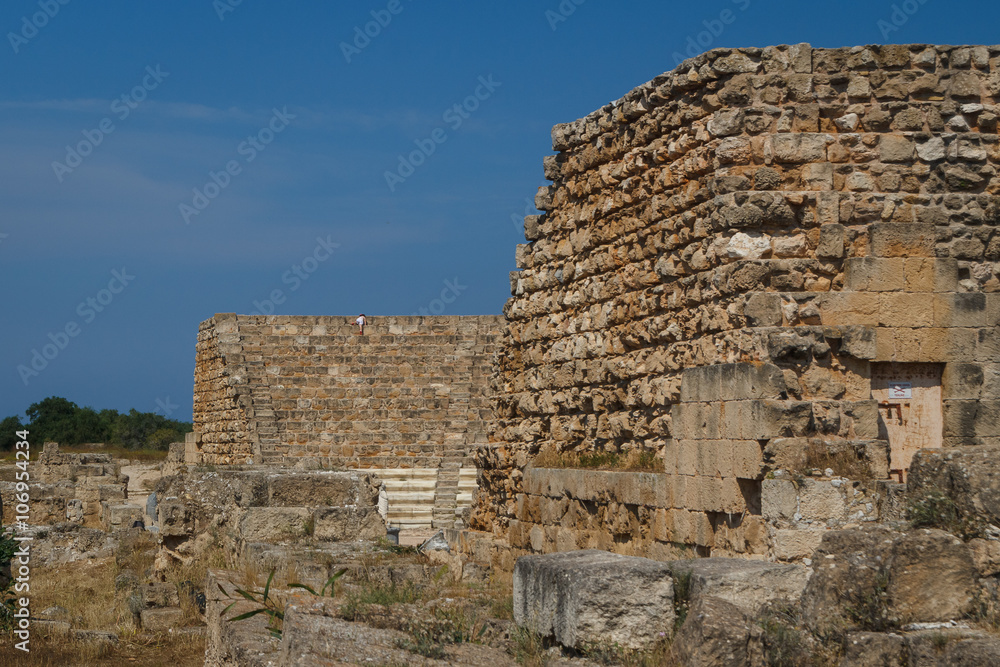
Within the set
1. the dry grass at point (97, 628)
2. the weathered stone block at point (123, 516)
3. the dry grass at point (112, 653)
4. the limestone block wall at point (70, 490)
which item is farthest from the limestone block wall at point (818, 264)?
the limestone block wall at point (70, 490)

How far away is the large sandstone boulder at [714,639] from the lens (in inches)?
176

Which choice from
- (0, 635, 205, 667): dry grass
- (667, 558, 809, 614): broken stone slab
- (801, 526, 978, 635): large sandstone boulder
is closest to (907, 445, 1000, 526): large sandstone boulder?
(801, 526, 978, 635): large sandstone boulder

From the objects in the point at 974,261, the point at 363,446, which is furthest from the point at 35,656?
the point at 363,446

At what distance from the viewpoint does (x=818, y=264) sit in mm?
8062

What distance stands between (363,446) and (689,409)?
1797cm

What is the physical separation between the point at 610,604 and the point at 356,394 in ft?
71.7

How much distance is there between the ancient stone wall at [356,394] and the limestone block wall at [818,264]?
15483mm

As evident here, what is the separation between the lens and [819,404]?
7695 mm

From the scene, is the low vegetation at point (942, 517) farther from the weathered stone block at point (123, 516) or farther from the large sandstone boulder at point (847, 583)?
the weathered stone block at point (123, 516)

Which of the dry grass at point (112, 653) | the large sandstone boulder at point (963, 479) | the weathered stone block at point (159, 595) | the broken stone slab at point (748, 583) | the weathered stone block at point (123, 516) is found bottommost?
the dry grass at point (112, 653)

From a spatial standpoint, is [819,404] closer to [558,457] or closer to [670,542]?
[670,542]

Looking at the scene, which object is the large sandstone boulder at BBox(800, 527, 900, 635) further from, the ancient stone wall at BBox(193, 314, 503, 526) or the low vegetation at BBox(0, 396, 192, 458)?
the low vegetation at BBox(0, 396, 192, 458)

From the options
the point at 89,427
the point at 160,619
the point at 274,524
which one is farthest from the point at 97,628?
the point at 89,427

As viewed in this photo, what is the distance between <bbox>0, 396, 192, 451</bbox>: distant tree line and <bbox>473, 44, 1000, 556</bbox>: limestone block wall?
143ft
